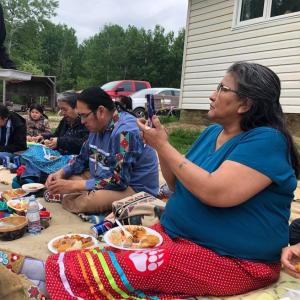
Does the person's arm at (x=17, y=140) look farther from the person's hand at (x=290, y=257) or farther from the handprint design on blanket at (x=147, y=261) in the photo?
the person's hand at (x=290, y=257)

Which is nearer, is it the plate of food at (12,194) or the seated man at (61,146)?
the plate of food at (12,194)

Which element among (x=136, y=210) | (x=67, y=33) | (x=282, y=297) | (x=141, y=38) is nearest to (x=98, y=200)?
(x=136, y=210)

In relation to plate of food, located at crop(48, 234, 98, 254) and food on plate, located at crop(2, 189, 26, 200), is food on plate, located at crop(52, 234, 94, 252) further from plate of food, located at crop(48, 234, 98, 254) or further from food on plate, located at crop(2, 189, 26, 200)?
food on plate, located at crop(2, 189, 26, 200)

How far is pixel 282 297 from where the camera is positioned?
214 centimetres

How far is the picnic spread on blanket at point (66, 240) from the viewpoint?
223 cm

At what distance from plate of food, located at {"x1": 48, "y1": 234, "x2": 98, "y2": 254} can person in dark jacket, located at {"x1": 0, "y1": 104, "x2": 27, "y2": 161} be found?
11.7ft

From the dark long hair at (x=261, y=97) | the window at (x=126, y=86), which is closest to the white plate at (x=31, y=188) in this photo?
the dark long hair at (x=261, y=97)

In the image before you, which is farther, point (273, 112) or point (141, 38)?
point (141, 38)

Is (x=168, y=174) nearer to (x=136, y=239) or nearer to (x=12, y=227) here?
(x=136, y=239)

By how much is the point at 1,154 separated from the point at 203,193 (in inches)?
192

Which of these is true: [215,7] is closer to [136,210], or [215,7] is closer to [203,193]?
[136,210]

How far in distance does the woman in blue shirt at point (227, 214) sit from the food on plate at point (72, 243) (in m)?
0.60

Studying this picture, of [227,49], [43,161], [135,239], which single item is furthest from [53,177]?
[227,49]

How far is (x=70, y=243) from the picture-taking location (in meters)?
2.69
